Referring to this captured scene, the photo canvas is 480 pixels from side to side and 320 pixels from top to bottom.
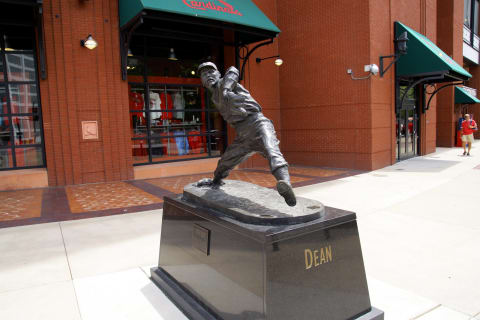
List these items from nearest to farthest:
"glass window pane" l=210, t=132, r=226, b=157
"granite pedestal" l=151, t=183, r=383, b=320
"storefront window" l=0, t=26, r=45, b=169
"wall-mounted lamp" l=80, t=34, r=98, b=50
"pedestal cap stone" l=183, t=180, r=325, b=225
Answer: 1. "granite pedestal" l=151, t=183, r=383, b=320
2. "pedestal cap stone" l=183, t=180, r=325, b=225
3. "wall-mounted lamp" l=80, t=34, r=98, b=50
4. "storefront window" l=0, t=26, r=45, b=169
5. "glass window pane" l=210, t=132, r=226, b=157

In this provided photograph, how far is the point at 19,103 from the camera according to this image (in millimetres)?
9977

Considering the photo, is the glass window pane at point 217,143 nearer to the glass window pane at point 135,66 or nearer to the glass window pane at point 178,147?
the glass window pane at point 178,147

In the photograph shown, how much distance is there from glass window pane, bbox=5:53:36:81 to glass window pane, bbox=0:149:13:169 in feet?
6.63

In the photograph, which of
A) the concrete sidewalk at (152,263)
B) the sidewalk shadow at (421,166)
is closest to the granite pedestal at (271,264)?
the concrete sidewalk at (152,263)

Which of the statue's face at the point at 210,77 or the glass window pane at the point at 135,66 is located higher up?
the glass window pane at the point at 135,66

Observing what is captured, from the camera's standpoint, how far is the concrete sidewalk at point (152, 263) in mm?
3311

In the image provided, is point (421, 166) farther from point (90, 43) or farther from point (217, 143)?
point (90, 43)

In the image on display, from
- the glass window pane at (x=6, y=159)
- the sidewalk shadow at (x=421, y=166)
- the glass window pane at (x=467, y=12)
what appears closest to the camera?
the glass window pane at (x=6, y=159)

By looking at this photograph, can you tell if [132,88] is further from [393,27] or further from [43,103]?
[393,27]

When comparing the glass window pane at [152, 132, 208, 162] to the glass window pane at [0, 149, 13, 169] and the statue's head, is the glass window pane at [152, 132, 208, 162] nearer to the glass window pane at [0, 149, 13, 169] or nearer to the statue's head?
the glass window pane at [0, 149, 13, 169]

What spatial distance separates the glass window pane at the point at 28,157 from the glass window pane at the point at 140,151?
2656 mm

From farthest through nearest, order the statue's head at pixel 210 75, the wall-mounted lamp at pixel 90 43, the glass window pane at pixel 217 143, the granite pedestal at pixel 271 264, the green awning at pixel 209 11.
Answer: the glass window pane at pixel 217 143
the wall-mounted lamp at pixel 90 43
the green awning at pixel 209 11
the statue's head at pixel 210 75
the granite pedestal at pixel 271 264

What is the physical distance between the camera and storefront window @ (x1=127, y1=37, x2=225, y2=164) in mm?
11580

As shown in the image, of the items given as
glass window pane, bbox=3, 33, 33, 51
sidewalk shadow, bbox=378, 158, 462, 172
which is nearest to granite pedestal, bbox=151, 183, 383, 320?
glass window pane, bbox=3, 33, 33, 51
